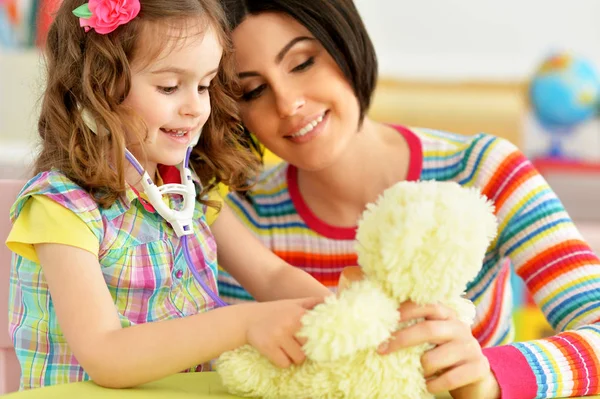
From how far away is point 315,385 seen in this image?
0.85 m

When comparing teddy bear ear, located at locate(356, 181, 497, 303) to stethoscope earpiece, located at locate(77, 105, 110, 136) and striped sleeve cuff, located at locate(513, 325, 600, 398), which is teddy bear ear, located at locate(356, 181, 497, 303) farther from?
stethoscope earpiece, located at locate(77, 105, 110, 136)

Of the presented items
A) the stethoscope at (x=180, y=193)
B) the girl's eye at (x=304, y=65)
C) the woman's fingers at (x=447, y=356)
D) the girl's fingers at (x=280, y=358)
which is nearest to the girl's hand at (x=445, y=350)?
the woman's fingers at (x=447, y=356)

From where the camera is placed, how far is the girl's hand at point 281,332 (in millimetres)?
854

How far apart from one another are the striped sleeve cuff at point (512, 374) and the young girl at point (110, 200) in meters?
0.23

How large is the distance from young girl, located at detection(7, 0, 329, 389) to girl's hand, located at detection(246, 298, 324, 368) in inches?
1.7

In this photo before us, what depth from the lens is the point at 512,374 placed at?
96cm

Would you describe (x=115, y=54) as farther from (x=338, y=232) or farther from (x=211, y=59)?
(x=338, y=232)

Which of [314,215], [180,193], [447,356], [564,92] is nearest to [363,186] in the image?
[314,215]

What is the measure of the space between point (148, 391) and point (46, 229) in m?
0.23

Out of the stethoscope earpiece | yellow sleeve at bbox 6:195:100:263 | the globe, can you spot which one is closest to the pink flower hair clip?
the stethoscope earpiece

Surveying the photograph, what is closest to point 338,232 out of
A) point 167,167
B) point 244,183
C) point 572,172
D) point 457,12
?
point 244,183

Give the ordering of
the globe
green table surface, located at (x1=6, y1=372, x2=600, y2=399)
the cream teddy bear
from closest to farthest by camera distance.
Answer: the cream teddy bear < green table surface, located at (x1=6, y1=372, x2=600, y2=399) < the globe

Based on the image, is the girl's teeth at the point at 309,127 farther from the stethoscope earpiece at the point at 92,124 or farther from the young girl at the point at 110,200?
the stethoscope earpiece at the point at 92,124

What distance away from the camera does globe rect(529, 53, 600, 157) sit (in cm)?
366
